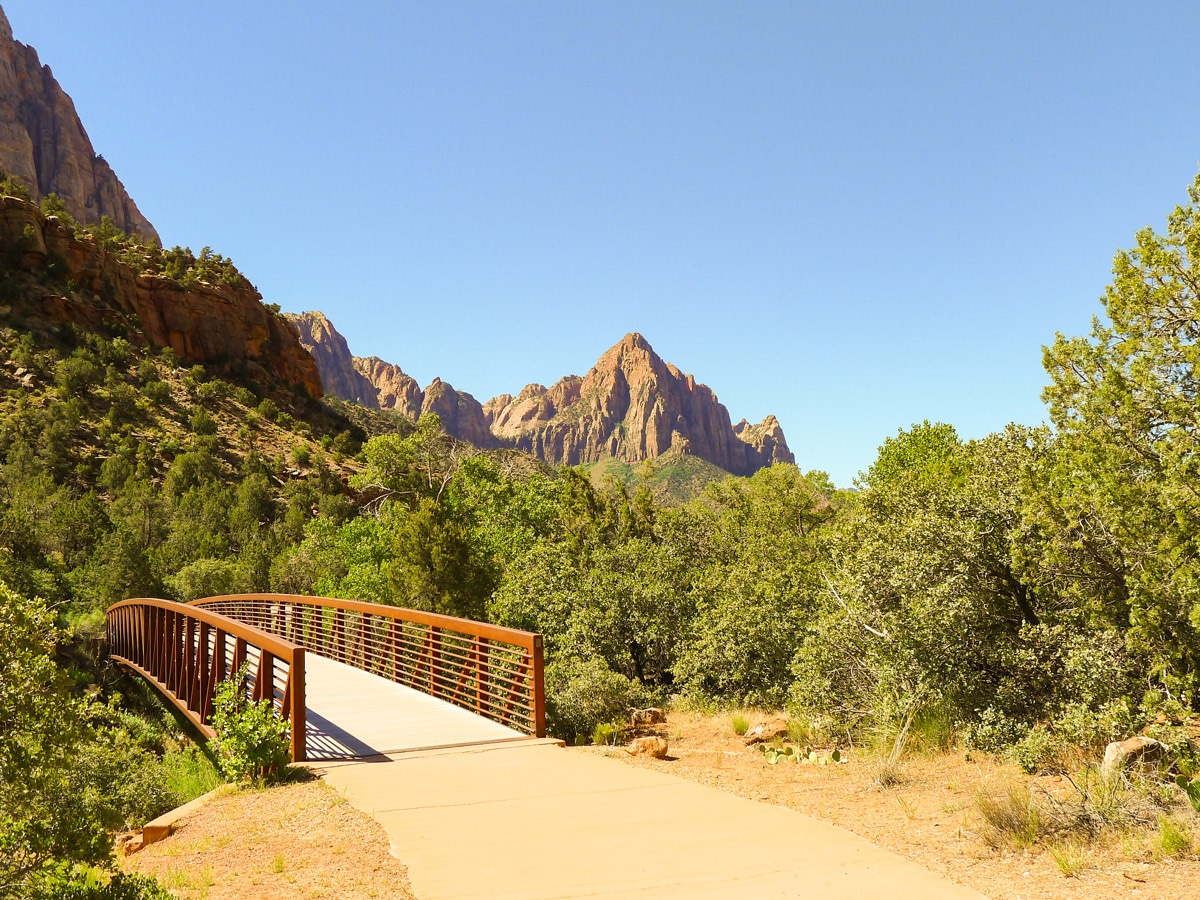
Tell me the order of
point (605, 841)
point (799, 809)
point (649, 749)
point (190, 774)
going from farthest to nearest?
point (190, 774), point (649, 749), point (799, 809), point (605, 841)

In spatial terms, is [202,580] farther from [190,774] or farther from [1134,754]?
[1134,754]

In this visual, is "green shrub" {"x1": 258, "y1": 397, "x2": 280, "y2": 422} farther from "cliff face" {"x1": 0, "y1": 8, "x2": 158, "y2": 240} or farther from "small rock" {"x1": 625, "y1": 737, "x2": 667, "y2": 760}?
"cliff face" {"x1": 0, "y1": 8, "x2": 158, "y2": 240}

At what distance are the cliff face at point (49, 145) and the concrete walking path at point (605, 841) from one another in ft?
437

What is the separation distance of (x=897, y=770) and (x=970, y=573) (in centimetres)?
423

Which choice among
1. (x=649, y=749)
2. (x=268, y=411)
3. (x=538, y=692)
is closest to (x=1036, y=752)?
(x=649, y=749)

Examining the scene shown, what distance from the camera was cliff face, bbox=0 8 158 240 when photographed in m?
113

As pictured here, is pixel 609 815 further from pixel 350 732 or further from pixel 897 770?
pixel 350 732

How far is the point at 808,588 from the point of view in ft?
53.1

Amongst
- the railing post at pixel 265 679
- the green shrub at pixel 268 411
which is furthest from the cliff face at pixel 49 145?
the railing post at pixel 265 679

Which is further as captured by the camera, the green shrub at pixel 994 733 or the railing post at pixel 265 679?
the green shrub at pixel 994 733

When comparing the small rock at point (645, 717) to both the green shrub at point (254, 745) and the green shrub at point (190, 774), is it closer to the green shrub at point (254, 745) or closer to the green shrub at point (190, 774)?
the green shrub at point (190, 774)

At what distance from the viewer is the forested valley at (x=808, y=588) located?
7785 millimetres

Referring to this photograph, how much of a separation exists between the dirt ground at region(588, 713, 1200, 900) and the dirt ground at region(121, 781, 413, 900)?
9.41 ft

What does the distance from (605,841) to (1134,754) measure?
16.4 ft
